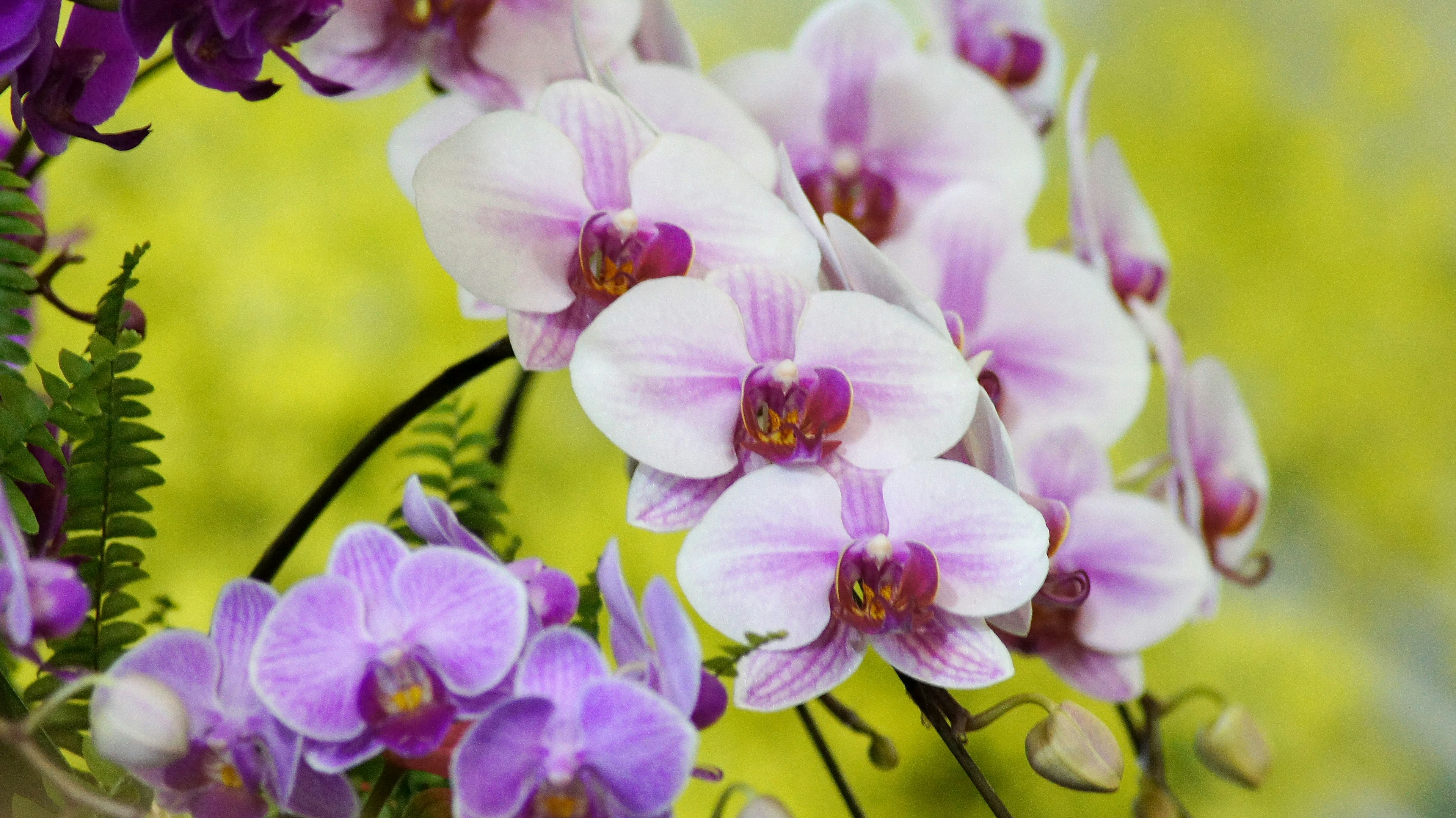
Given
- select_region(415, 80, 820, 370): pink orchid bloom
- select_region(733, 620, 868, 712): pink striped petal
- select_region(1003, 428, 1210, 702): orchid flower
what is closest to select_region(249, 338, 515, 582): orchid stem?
select_region(415, 80, 820, 370): pink orchid bloom

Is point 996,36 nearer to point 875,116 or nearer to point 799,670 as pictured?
point 875,116

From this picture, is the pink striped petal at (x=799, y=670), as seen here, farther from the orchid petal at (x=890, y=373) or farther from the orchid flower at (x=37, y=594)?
the orchid flower at (x=37, y=594)

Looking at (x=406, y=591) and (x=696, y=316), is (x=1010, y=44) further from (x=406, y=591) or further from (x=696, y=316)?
(x=406, y=591)

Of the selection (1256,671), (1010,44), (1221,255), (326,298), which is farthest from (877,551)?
(1221,255)

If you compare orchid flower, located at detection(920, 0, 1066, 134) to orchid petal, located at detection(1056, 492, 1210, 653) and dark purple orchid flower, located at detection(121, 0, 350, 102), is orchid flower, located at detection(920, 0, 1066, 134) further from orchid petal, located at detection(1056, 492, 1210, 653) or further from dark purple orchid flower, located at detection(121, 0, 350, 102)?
dark purple orchid flower, located at detection(121, 0, 350, 102)

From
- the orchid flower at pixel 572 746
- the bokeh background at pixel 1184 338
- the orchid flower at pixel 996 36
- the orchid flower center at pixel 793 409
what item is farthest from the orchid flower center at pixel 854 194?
the bokeh background at pixel 1184 338

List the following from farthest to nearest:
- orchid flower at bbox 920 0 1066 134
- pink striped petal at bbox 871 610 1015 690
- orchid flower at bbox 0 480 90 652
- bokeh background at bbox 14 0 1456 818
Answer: bokeh background at bbox 14 0 1456 818
orchid flower at bbox 920 0 1066 134
pink striped petal at bbox 871 610 1015 690
orchid flower at bbox 0 480 90 652
